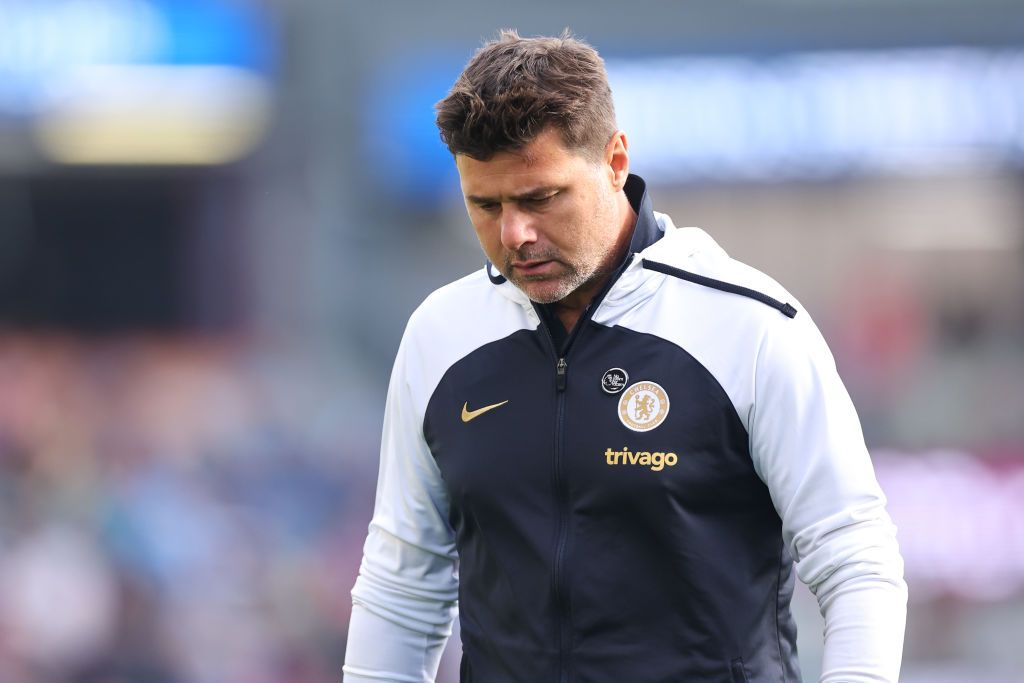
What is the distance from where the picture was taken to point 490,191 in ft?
7.69

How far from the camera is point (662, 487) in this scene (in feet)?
7.49

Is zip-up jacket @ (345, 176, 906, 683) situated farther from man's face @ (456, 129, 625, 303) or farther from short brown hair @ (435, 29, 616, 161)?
short brown hair @ (435, 29, 616, 161)

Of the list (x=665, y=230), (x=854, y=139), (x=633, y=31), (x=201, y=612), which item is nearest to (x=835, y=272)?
(x=854, y=139)

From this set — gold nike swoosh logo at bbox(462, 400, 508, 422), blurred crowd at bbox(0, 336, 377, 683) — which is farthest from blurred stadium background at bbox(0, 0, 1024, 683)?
gold nike swoosh logo at bbox(462, 400, 508, 422)

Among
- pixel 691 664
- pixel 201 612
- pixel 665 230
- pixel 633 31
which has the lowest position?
pixel 201 612

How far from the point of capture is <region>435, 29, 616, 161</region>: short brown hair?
2.29m

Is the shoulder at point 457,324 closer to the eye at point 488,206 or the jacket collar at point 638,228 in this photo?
the jacket collar at point 638,228

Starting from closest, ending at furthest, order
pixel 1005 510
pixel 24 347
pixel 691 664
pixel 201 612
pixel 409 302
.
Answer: pixel 691 664, pixel 201 612, pixel 1005 510, pixel 24 347, pixel 409 302

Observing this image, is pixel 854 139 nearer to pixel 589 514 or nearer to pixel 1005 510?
pixel 1005 510

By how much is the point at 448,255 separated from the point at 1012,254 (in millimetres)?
4233

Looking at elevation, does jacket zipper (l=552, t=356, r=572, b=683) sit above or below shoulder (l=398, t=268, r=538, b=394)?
below

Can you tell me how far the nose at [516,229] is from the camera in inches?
91.5

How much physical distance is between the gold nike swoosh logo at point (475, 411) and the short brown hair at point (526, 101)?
0.40 meters

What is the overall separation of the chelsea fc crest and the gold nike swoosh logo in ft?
0.70
